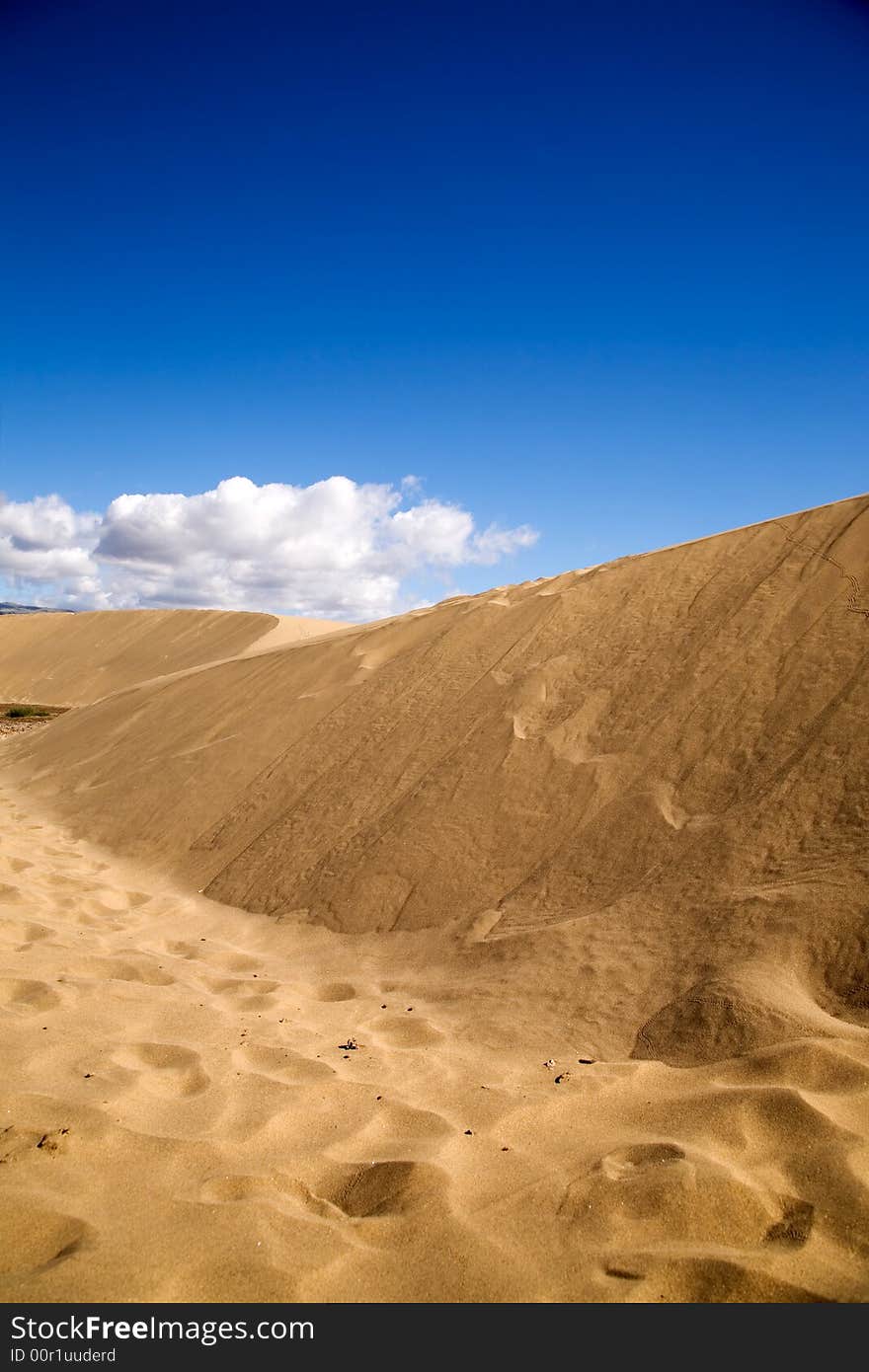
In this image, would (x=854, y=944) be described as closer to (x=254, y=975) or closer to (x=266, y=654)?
(x=254, y=975)

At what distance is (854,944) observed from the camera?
3062mm

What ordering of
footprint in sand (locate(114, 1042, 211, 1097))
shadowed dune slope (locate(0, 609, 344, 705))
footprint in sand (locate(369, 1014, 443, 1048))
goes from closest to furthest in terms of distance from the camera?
footprint in sand (locate(114, 1042, 211, 1097)), footprint in sand (locate(369, 1014, 443, 1048)), shadowed dune slope (locate(0, 609, 344, 705))

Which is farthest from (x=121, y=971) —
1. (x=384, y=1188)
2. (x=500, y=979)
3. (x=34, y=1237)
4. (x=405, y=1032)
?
(x=384, y=1188)

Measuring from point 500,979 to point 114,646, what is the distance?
37674mm

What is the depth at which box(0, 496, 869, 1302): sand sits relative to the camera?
1.92 meters

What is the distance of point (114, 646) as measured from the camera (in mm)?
37562

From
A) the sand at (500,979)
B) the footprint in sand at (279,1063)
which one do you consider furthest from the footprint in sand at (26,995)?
the footprint in sand at (279,1063)

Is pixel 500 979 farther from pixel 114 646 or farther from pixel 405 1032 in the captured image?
pixel 114 646

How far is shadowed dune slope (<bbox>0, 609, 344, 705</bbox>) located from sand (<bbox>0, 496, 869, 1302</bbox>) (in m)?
24.3

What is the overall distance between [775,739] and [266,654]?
8.28 metres

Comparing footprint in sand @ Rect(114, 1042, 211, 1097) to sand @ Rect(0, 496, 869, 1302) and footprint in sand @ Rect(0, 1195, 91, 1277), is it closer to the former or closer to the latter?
sand @ Rect(0, 496, 869, 1302)

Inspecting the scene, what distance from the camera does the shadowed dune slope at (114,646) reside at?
32.2 metres

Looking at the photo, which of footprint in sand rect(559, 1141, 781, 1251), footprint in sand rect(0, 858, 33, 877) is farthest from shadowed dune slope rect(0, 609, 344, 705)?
footprint in sand rect(559, 1141, 781, 1251)

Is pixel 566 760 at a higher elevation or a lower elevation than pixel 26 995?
higher
